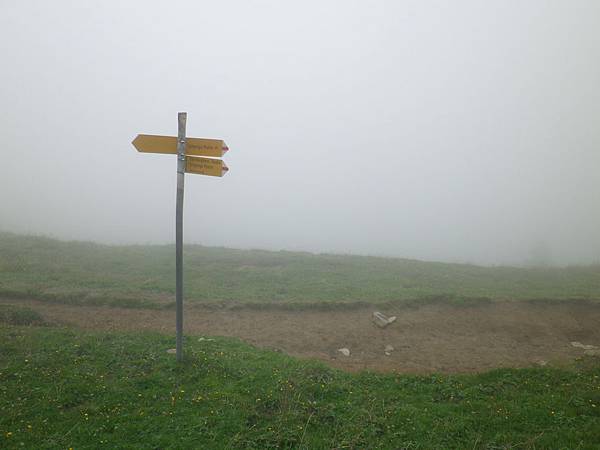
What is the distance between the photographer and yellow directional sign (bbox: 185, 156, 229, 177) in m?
7.12

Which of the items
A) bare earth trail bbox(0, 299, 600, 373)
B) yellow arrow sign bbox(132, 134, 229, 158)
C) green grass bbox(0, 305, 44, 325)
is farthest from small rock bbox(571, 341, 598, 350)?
green grass bbox(0, 305, 44, 325)

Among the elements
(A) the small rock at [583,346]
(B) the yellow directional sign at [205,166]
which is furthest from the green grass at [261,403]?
(B) the yellow directional sign at [205,166]

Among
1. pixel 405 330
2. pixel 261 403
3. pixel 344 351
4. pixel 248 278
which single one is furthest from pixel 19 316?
pixel 405 330

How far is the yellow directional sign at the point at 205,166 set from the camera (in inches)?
280

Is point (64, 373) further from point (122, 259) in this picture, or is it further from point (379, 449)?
point (122, 259)

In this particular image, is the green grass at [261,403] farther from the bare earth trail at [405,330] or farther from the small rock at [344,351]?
the small rock at [344,351]

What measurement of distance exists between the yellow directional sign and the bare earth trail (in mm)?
5565

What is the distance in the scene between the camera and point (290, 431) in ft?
18.7

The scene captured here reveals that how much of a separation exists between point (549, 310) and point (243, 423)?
13421 mm

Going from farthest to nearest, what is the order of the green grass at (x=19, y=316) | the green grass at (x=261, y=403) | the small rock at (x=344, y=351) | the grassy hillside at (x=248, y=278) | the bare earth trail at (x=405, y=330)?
the grassy hillside at (x=248, y=278) → the small rock at (x=344, y=351) → the green grass at (x=19, y=316) → the bare earth trail at (x=405, y=330) → the green grass at (x=261, y=403)

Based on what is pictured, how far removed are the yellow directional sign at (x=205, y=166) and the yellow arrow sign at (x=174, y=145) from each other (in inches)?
5.0

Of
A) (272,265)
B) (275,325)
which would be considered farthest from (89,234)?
(275,325)

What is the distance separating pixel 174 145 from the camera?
7.38 metres

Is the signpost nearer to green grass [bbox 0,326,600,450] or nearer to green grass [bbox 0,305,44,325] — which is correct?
green grass [bbox 0,326,600,450]
